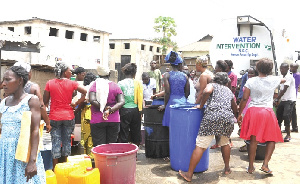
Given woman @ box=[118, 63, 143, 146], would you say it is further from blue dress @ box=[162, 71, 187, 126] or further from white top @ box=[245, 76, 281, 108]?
white top @ box=[245, 76, 281, 108]

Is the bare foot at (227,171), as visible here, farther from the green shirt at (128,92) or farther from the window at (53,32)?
the window at (53,32)

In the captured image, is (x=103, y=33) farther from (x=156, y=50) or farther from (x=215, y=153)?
(x=215, y=153)

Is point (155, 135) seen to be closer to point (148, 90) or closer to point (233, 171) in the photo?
point (233, 171)

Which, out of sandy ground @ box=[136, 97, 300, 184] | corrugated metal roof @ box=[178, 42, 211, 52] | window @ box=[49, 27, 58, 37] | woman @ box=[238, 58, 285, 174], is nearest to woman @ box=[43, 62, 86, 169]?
sandy ground @ box=[136, 97, 300, 184]

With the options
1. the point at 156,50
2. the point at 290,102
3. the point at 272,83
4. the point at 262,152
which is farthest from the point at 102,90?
the point at 156,50

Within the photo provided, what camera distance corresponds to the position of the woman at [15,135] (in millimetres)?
2557

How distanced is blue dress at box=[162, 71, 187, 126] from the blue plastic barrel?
394 millimetres

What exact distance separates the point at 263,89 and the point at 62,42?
23.9 meters

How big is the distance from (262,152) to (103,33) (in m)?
26.1

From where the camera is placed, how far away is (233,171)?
4.77m

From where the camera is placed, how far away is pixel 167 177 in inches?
175

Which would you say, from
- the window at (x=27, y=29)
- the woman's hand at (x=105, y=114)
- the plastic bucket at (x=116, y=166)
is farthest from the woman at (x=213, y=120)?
the window at (x=27, y=29)

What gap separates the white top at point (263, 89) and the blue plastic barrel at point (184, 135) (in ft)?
3.17

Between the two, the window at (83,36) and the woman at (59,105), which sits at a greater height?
the window at (83,36)
